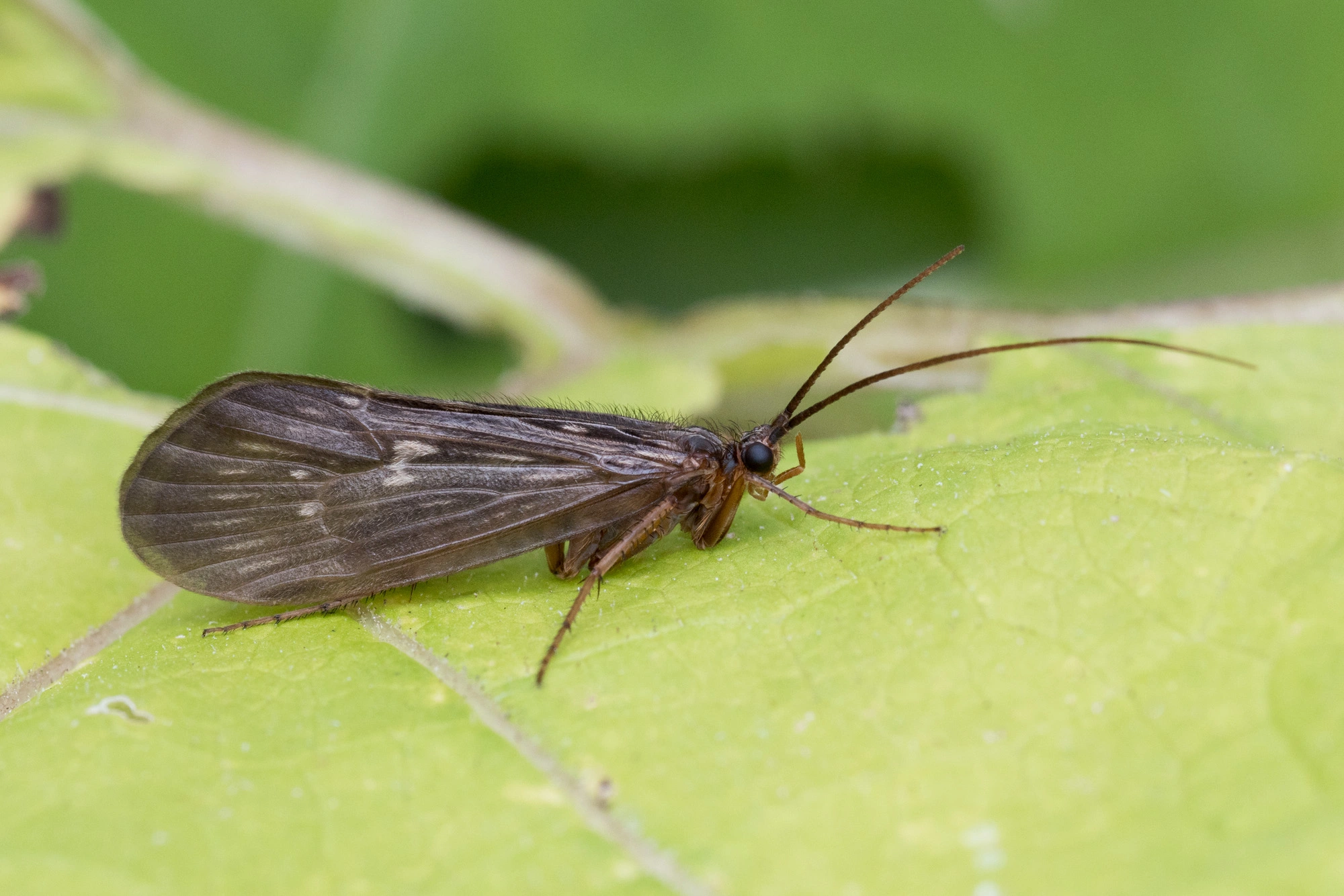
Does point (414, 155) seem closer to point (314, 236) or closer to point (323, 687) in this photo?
point (314, 236)

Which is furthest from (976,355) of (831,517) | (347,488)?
(347,488)

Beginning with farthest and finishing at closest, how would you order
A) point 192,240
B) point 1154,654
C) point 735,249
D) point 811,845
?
point 735,249
point 192,240
point 1154,654
point 811,845

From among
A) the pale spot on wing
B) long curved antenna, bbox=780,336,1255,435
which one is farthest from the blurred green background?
the pale spot on wing

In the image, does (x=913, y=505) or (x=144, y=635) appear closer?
(x=913, y=505)

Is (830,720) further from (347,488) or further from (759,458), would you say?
(347,488)

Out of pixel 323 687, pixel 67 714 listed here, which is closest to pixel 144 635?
pixel 67 714

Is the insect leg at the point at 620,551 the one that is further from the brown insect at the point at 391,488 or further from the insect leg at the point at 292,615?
the insect leg at the point at 292,615
